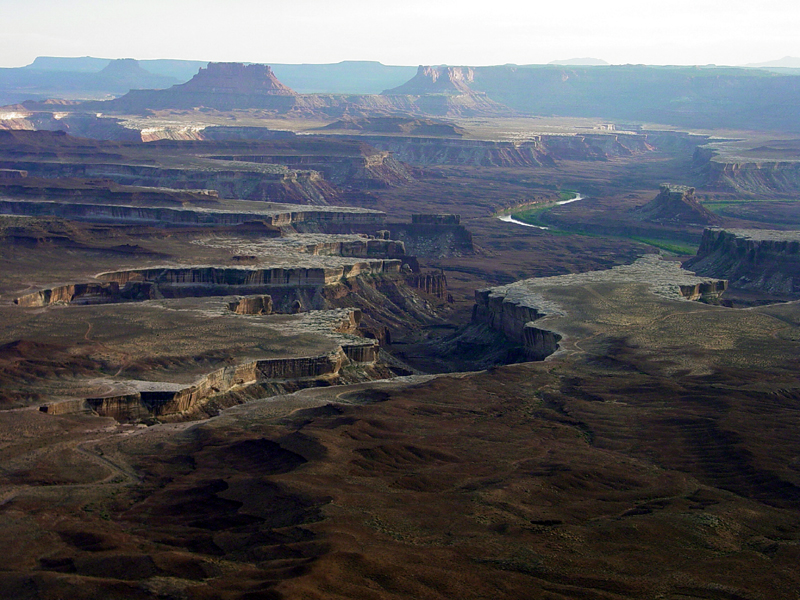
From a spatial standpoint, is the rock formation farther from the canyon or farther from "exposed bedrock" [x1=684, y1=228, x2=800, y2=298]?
"exposed bedrock" [x1=684, y1=228, x2=800, y2=298]

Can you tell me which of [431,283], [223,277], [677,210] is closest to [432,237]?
[431,283]

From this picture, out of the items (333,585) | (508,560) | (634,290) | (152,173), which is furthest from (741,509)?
(152,173)

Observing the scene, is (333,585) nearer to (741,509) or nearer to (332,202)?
(741,509)

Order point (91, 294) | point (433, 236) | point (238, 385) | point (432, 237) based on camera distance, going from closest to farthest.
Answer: point (238, 385), point (91, 294), point (432, 237), point (433, 236)

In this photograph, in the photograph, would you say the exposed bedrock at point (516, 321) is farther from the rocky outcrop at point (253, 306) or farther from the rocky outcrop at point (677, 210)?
the rocky outcrop at point (677, 210)

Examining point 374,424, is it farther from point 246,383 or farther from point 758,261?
point 758,261

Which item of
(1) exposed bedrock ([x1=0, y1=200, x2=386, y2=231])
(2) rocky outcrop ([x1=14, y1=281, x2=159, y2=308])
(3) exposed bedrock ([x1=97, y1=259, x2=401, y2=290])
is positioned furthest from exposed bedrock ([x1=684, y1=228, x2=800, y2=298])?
(2) rocky outcrop ([x1=14, y1=281, x2=159, y2=308])

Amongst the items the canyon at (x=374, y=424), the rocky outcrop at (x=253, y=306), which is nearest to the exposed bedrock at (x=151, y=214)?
the canyon at (x=374, y=424)
